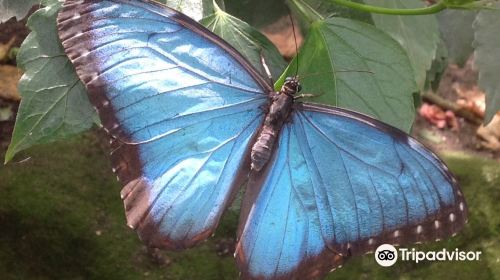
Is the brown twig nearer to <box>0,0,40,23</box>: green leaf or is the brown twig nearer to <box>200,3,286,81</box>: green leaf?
<box>200,3,286,81</box>: green leaf

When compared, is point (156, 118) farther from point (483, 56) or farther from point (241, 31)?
point (483, 56)

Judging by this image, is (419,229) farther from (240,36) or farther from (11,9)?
(11,9)

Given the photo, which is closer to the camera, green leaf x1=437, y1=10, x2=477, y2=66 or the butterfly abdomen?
the butterfly abdomen

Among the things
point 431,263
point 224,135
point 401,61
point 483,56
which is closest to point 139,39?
point 224,135

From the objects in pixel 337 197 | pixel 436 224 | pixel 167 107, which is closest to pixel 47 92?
pixel 167 107

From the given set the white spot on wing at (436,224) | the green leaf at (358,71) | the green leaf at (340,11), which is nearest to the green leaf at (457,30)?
the green leaf at (340,11)

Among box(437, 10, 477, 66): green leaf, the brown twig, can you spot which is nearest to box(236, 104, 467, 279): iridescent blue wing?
box(437, 10, 477, 66): green leaf
